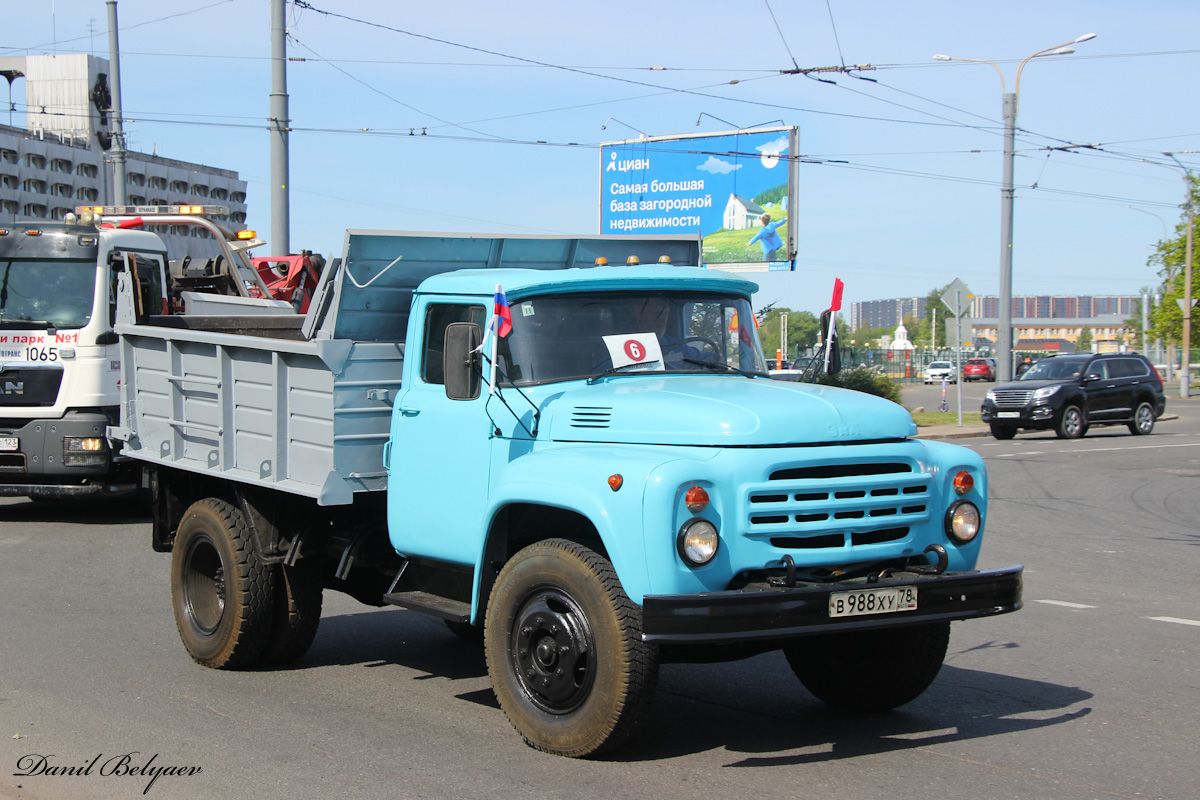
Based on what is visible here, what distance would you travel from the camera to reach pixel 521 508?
5457 mm

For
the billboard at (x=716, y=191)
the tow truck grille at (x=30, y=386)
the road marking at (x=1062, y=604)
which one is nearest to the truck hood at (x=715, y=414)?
the road marking at (x=1062, y=604)

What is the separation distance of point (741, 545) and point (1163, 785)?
1904mm

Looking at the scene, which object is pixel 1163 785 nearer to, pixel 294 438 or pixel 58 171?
pixel 294 438

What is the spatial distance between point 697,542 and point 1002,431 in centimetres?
2321

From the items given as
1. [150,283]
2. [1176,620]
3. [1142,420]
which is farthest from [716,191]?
[1176,620]

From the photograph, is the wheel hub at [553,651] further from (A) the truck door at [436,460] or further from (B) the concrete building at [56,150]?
(B) the concrete building at [56,150]

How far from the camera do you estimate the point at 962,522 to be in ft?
17.6

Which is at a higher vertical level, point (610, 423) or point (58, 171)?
point (58, 171)

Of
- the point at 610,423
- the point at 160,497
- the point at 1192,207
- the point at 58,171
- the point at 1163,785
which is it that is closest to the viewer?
the point at 1163,785

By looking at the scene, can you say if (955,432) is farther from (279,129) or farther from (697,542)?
(697,542)

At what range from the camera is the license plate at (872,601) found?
476 centimetres

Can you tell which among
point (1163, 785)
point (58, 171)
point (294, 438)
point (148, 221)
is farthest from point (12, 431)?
point (58, 171)

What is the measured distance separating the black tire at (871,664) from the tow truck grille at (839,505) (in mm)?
678

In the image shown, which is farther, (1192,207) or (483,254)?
(1192,207)
